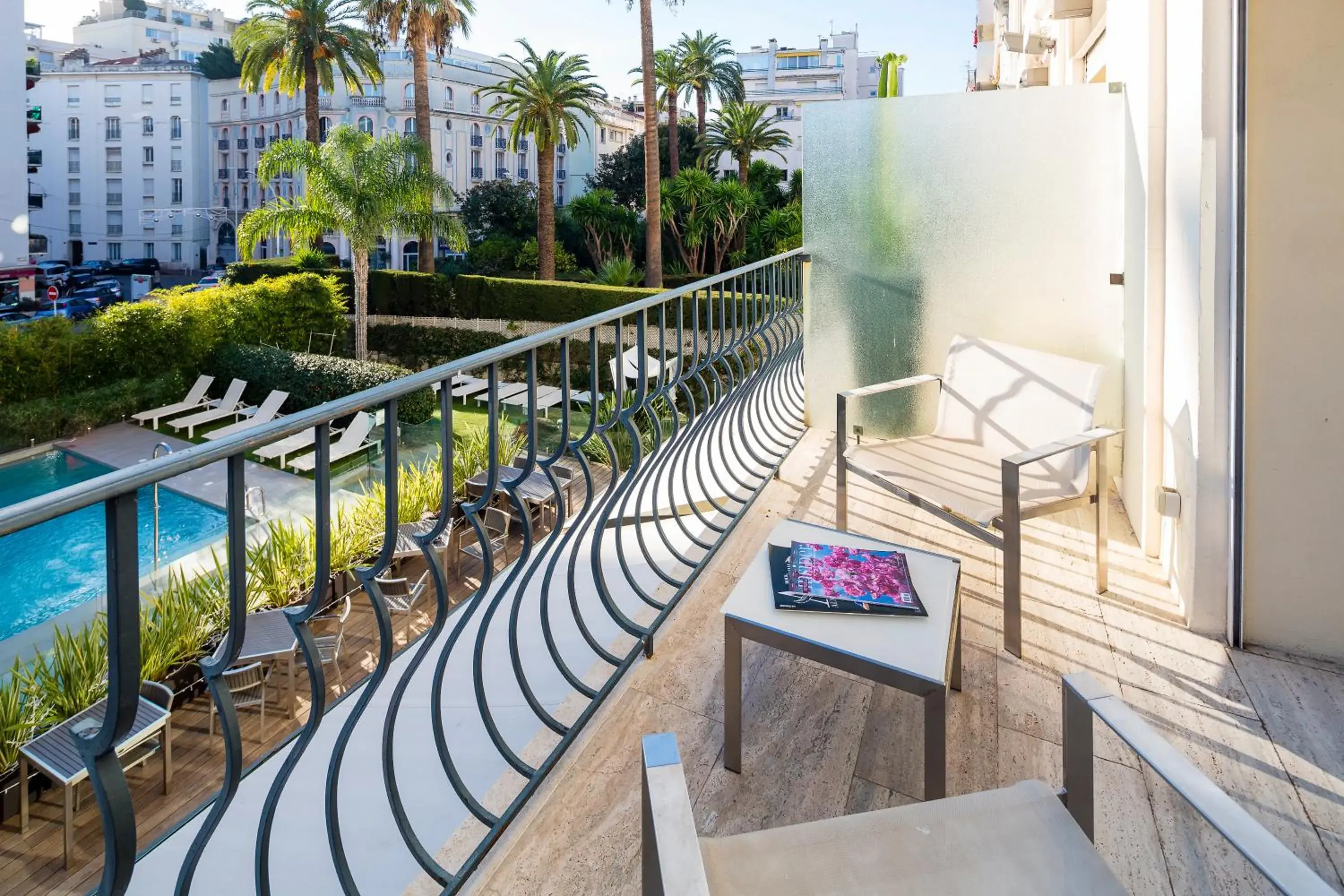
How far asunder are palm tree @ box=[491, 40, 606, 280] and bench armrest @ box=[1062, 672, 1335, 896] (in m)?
22.3

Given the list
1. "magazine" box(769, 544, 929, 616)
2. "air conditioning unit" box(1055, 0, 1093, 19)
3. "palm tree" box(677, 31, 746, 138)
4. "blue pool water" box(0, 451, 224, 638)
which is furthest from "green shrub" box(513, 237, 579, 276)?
"magazine" box(769, 544, 929, 616)

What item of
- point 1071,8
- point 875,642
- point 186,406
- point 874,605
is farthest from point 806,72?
point 875,642

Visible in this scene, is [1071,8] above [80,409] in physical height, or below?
above

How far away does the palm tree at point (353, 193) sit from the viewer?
18625 mm

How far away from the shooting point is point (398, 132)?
3750 cm

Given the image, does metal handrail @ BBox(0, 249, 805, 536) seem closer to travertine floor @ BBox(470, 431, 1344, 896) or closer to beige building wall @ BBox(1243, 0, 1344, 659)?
travertine floor @ BBox(470, 431, 1344, 896)

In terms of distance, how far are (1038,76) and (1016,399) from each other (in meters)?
4.71

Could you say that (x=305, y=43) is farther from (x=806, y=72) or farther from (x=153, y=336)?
(x=806, y=72)

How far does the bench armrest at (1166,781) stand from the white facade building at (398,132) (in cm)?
4019

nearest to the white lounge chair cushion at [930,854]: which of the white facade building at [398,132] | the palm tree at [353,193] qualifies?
the palm tree at [353,193]

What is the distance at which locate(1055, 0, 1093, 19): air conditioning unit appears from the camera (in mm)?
4371

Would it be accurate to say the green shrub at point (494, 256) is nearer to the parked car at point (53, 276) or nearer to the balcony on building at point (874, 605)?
the parked car at point (53, 276)

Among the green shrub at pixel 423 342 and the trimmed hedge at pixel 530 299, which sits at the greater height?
Result: the trimmed hedge at pixel 530 299

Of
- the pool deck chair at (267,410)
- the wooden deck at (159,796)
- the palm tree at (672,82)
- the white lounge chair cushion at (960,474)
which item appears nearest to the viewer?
the white lounge chair cushion at (960,474)
